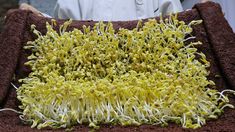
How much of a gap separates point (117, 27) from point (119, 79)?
18cm

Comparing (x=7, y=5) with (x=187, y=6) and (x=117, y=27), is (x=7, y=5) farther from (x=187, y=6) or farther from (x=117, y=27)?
(x=117, y=27)

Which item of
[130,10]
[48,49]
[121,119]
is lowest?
[121,119]

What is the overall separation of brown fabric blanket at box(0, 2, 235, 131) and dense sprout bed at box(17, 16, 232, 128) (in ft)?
0.08

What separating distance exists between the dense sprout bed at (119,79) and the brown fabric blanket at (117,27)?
3 cm

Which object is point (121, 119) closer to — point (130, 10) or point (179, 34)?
point (179, 34)

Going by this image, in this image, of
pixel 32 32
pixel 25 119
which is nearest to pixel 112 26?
pixel 32 32

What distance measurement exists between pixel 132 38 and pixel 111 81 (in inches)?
4.7

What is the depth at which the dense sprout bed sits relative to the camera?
75cm

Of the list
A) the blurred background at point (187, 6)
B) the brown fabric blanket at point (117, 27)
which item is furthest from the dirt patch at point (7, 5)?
the brown fabric blanket at point (117, 27)

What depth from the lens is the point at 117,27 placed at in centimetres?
95

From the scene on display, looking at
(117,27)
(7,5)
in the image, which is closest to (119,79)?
(117,27)

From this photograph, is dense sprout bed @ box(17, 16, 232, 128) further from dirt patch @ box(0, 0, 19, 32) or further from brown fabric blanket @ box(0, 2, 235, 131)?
dirt patch @ box(0, 0, 19, 32)

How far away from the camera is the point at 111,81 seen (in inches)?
32.9

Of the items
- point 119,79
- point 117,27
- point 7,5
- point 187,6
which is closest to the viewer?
point 119,79
